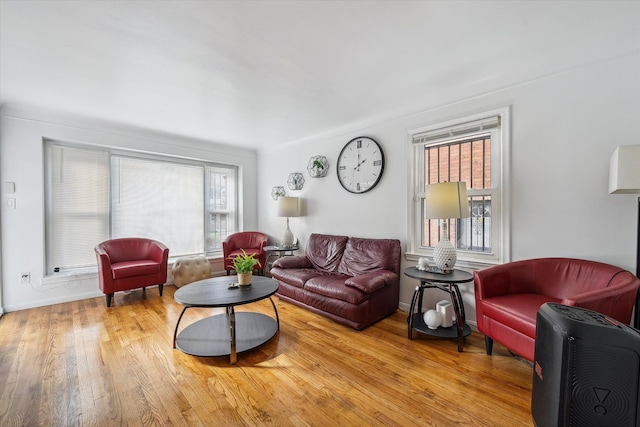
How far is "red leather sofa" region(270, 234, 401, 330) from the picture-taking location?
272 centimetres

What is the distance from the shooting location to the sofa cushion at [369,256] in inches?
125

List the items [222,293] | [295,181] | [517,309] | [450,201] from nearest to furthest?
1. [517,309]
2. [222,293]
3. [450,201]
4. [295,181]

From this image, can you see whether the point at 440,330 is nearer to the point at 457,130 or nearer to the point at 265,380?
the point at 265,380

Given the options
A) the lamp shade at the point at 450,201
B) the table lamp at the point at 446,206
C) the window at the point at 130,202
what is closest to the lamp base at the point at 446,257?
the table lamp at the point at 446,206

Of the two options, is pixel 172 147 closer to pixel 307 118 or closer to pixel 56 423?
pixel 307 118

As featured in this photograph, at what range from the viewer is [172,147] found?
4.53 metres

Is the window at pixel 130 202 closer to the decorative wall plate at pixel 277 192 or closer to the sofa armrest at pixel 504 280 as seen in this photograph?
the decorative wall plate at pixel 277 192

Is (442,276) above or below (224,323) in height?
above

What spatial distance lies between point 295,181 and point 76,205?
317 centimetres

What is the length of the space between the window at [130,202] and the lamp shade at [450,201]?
161 inches

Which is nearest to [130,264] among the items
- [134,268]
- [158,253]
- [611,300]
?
A: [134,268]

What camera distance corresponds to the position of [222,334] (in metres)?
2.53

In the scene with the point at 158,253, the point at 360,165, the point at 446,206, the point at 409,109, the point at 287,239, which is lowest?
the point at 158,253

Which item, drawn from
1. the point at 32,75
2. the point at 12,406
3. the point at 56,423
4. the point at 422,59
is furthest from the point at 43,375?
the point at 422,59
